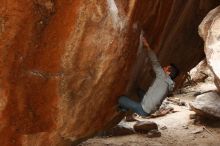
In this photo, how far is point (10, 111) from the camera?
6426 millimetres

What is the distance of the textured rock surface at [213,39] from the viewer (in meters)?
7.14

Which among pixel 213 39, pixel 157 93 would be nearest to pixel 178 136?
pixel 213 39

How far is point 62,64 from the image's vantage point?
6.50 metres

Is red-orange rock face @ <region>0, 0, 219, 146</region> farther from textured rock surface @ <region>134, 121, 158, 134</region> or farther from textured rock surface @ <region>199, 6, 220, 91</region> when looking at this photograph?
textured rock surface @ <region>134, 121, 158, 134</region>

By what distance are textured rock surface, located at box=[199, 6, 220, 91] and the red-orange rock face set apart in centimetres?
161

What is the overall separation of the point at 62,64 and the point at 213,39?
3.53 m

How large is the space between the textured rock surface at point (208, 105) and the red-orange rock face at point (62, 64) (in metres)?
4.76

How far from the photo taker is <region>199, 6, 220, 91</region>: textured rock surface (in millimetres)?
7137

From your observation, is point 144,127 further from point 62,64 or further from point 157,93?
point 62,64

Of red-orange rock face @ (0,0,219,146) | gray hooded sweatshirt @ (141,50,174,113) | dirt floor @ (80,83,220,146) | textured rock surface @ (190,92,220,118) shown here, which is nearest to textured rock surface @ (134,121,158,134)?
dirt floor @ (80,83,220,146)

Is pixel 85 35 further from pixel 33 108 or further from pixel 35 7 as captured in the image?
pixel 33 108

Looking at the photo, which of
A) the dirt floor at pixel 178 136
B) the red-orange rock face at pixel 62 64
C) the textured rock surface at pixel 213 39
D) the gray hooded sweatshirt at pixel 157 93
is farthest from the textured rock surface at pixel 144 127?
the gray hooded sweatshirt at pixel 157 93

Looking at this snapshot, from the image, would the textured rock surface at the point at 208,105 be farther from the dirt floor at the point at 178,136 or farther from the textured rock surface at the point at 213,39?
the textured rock surface at the point at 213,39

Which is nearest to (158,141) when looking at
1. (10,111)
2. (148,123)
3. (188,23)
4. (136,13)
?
(148,123)
